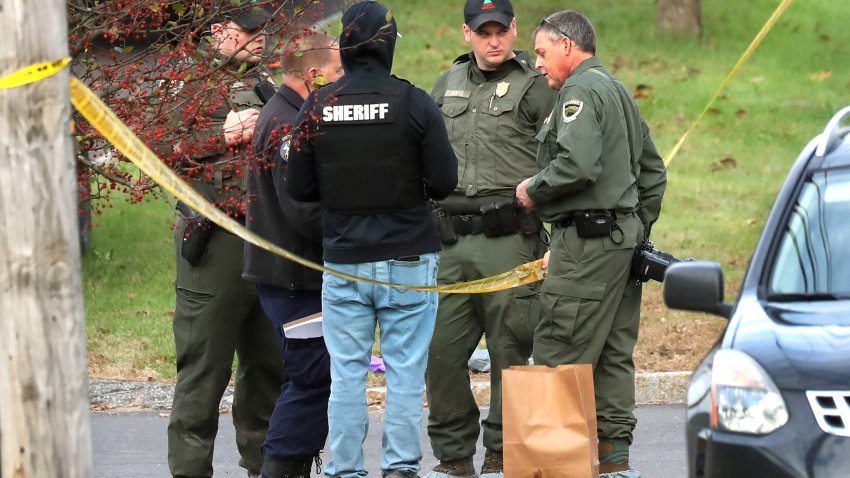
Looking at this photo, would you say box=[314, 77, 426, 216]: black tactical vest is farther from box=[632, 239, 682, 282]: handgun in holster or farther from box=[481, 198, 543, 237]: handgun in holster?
box=[632, 239, 682, 282]: handgun in holster

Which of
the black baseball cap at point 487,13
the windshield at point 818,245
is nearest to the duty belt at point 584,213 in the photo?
the black baseball cap at point 487,13

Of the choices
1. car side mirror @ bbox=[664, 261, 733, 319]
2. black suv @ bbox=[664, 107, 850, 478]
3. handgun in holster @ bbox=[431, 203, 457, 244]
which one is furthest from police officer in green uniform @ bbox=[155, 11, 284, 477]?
black suv @ bbox=[664, 107, 850, 478]

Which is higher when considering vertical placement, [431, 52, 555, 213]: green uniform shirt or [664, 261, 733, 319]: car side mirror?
[431, 52, 555, 213]: green uniform shirt

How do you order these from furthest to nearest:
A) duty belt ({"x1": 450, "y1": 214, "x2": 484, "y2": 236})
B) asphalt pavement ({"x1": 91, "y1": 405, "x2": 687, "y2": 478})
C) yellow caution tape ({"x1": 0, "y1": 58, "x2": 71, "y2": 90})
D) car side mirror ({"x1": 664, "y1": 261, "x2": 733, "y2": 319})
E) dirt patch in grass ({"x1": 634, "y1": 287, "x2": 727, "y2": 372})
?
dirt patch in grass ({"x1": 634, "y1": 287, "x2": 727, "y2": 372}), asphalt pavement ({"x1": 91, "y1": 405, "x2": 687, "y2": 478}), duty belt ({"x1": 450, "y1": 214, "x2": 484, "y2": 236}), car side mirror ({"x1": 664, "y1": 261, "x2": 733, "y2": 319}), yellow caution tape ({"x1": 0, "y1": 58, "x2": 71, "y2": 90})

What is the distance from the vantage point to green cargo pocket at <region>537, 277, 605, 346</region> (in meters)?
6.25

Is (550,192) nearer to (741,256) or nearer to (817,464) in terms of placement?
(817,464)

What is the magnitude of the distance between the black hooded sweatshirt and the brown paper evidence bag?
2.19 ft

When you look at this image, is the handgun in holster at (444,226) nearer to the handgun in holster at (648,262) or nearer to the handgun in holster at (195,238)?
the handgun in holster at (648,262)

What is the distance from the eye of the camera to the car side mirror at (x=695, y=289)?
484 cm

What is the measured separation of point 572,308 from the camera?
626cm

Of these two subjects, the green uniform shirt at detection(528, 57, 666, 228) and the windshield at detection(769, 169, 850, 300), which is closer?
the windshield at detection(769, 169, 850, 300)

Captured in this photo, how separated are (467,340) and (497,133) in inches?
37.9

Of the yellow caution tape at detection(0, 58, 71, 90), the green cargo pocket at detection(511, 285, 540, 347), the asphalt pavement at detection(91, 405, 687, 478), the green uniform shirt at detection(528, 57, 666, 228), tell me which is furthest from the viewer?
the asphalt pavement at detection(91, 405, 687, 478)

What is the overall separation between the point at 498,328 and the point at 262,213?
125 cm
